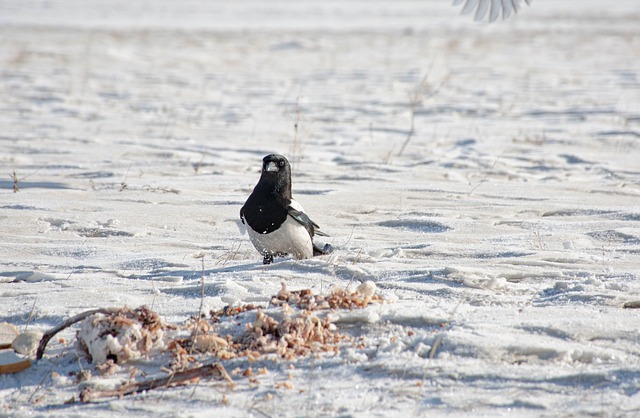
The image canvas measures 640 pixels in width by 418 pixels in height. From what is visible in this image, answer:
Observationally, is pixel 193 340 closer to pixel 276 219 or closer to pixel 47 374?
pixel 47 374

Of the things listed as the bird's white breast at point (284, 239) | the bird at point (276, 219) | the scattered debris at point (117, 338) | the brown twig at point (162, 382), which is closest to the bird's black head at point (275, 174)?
the bird at point (276, 219)

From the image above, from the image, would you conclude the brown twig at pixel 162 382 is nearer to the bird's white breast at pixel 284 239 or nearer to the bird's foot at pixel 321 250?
the bird's white breast at pixel 284 239

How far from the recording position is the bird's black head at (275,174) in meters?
4.03

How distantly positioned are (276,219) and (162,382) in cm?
145

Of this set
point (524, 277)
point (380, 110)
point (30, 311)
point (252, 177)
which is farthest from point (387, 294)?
point (380, 110)

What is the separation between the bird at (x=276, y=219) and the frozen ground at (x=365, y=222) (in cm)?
13

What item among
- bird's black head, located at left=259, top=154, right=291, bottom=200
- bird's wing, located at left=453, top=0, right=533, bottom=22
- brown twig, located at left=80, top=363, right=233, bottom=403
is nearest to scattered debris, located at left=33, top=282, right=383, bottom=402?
brown twig, located at left=80, top=363, right=233, bottom=403

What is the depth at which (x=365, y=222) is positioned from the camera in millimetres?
5070

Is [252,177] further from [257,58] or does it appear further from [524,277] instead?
[257,58]

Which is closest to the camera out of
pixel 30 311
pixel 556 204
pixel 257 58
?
pixel 30 311

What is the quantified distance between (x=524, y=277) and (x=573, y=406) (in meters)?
1.34

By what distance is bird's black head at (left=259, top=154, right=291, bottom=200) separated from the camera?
4034mm

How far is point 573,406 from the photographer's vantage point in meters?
2.48

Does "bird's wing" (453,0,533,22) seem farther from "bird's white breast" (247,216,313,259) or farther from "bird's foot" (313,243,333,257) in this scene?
"bird's foot" (313,243,333,257)
